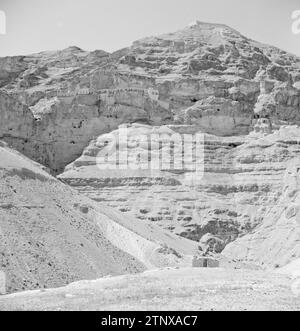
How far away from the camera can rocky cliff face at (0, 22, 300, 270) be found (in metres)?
86.7

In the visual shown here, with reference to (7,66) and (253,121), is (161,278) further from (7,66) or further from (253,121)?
(7,66)

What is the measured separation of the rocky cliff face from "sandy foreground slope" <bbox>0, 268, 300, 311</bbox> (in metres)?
44.0

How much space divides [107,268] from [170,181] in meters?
53.7

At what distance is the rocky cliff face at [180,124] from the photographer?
284 feet

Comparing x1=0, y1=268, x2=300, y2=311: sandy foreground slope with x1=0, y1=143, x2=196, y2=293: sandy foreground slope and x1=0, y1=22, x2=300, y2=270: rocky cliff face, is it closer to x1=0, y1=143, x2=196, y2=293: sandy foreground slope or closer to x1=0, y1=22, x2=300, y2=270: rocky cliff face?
x1=0, y1=143, x2=196, y2=293: sandy foreground slope

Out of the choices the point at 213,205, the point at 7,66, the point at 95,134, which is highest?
the point at 7,66

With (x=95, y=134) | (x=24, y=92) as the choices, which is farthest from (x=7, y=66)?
(x=95, y=134)

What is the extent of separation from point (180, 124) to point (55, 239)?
6624cm

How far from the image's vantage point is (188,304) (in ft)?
69.8

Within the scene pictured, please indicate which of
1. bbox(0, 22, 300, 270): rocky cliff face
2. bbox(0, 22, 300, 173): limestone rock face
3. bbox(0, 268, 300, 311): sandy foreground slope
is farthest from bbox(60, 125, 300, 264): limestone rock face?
bbox(0, 268, 300, 311): sandy foreground slope

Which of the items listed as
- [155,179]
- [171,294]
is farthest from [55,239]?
[155,179]

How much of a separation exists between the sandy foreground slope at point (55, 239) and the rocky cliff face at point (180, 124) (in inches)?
1075
